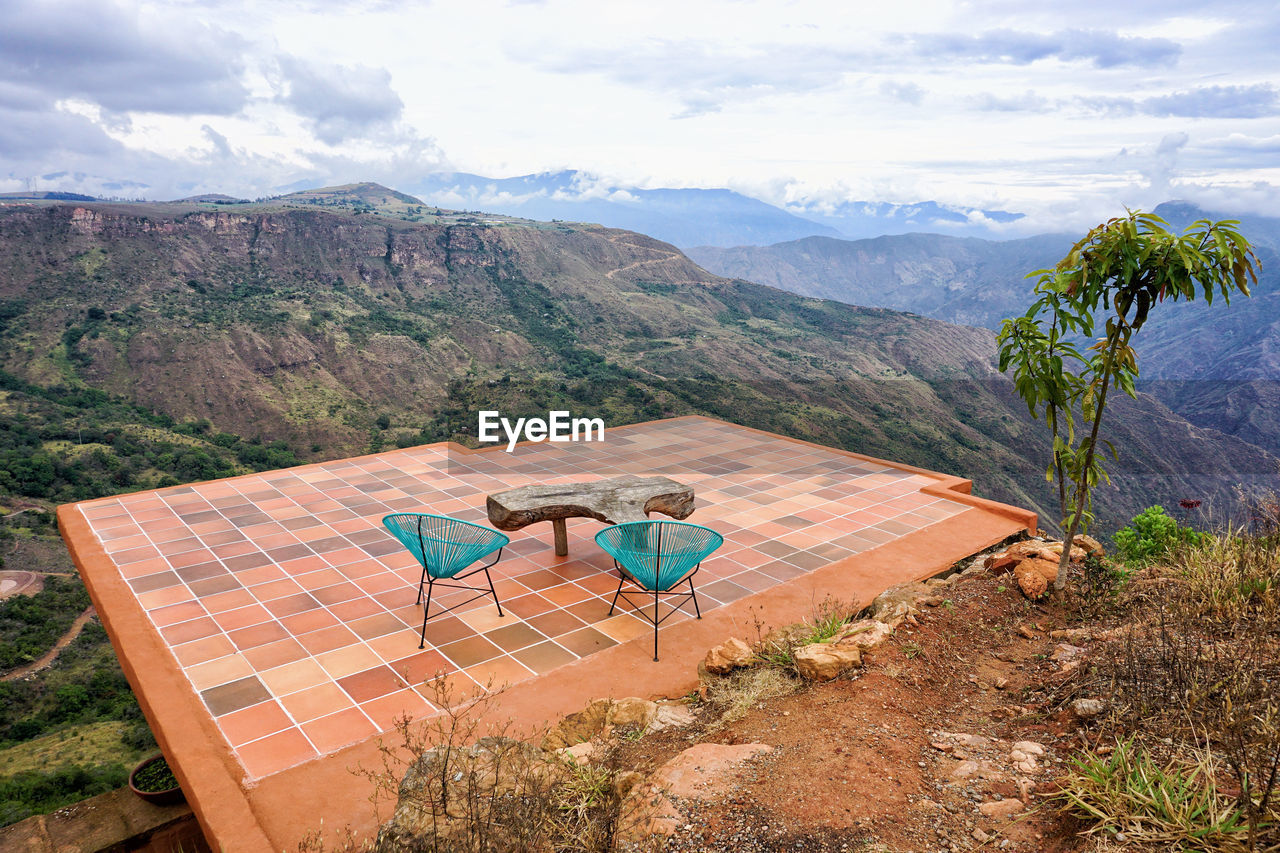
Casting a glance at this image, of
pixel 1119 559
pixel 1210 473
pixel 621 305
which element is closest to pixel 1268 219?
pixel 1210 473

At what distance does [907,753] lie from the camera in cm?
223

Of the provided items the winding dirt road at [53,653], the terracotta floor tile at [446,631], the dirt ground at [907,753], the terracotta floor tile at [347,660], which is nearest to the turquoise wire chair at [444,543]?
the terracotta floor tile at [446,631]

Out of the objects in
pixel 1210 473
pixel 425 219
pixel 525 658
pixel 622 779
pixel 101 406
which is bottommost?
pixel 1210 473

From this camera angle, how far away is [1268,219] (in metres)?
171

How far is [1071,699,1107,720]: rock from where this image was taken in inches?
89.3

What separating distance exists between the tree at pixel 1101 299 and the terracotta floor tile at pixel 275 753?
3493mm

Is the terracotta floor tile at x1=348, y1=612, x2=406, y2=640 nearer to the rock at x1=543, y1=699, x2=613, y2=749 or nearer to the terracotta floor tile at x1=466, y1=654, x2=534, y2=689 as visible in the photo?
the terracotta floor tile at x1=466, y1=654, x2=534, y2=689

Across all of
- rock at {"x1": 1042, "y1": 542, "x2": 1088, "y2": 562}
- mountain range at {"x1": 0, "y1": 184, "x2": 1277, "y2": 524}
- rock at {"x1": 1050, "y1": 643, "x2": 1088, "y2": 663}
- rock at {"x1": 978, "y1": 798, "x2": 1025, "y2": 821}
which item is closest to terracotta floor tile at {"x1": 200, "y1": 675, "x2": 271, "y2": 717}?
rock at {"x1": 978, "y1": 798, "x2": 1025, "y2": 821}

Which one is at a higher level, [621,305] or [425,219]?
[425,219]

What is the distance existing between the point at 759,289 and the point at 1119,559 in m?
56.4

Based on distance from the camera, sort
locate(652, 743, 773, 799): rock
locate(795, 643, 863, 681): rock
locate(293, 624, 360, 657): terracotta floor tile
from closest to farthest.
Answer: locate(652, 743, 773, 799): rock, locate(795, 643, 863, 681): rock, locate(293, 624, 360, 657): terracotta floor tile

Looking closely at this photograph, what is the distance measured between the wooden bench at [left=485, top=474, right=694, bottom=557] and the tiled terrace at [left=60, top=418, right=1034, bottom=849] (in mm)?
413

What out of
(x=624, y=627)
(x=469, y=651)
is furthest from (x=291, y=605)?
(x=624, y=627)

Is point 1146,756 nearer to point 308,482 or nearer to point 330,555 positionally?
point 330,555
